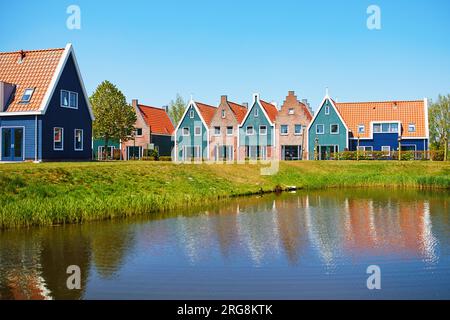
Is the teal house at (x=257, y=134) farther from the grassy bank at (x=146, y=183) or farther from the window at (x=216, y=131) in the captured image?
the grassy bank at (x=146, y=183)

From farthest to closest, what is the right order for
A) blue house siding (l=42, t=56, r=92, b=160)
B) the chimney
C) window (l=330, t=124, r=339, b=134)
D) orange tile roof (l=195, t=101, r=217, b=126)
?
1. orange tile roof (l=195, t=101, r=217, b=126)
2. window (l=330, t=124, r=339, b=134)
3. blue house siding (l=42, t=56, r=92, b=160)
4. the chimney

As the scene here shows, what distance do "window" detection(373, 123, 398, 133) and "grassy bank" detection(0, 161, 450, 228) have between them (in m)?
13.9

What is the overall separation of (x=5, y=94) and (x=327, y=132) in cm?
3471

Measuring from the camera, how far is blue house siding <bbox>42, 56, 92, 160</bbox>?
3145 centimetres

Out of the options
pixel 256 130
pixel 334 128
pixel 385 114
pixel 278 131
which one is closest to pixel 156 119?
pixel 256 130

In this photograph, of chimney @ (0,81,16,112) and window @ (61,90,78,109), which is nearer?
chimney @ (0,81,16,112)

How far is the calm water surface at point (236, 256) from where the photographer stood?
983cm

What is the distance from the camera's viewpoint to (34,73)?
108 ft

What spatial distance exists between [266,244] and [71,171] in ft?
40.7

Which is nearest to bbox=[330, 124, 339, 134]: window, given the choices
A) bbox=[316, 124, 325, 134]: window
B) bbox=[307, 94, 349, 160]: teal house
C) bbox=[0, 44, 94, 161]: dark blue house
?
bbox=[307, 94, 349, 160]: teal house

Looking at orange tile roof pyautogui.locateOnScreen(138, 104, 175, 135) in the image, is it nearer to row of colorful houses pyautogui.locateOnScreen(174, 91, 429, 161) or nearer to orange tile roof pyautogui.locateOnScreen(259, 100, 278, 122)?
row of colorful houses pyautogui.locateOnScreen(174, 91, 429, 161)

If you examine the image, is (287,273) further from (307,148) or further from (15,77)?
(307,148)

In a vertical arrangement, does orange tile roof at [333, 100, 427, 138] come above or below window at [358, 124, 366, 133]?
above
